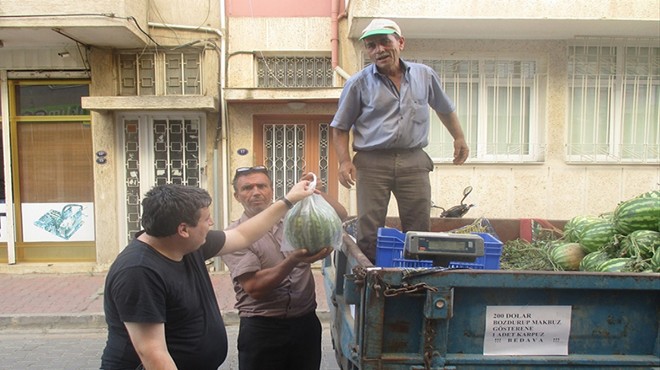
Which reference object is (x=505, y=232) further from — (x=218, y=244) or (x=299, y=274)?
(x=218, y=244)

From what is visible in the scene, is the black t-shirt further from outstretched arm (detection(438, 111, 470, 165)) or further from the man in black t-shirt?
outstretched arm (detection(438, 111, 470, 165))

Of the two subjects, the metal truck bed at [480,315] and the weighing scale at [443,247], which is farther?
the weighing scale at [443,247]

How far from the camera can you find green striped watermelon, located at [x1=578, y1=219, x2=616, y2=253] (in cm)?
277

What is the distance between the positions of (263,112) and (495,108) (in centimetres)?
372

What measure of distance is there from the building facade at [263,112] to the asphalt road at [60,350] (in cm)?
251

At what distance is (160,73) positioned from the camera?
7887mm

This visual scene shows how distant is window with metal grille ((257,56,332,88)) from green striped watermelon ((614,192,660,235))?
5.73 meters

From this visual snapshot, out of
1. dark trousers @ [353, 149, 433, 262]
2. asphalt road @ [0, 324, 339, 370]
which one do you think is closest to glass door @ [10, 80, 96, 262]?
asphalt road @ [0, 324, 339, 370]

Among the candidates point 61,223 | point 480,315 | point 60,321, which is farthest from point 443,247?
point 61,223

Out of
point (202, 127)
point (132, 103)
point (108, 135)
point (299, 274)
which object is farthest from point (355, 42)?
point (299, 274)

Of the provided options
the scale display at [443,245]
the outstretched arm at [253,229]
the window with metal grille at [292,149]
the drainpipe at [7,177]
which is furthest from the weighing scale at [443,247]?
the drainpipe at [7,177]

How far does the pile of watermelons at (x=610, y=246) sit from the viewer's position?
2.37 m

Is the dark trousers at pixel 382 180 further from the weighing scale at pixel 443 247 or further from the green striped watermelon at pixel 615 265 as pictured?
the green striped watermelon at pixel 615 265

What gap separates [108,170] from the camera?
26.2 ft
